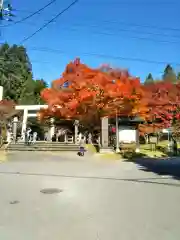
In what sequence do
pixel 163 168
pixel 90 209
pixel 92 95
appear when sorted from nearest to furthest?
pixel 90 209, pixel 163 168, pixel 92 95

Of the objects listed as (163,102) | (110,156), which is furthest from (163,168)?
(163,102)

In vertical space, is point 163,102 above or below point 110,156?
above

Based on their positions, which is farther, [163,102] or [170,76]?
[170,76]

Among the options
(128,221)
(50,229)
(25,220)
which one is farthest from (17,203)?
(128,221)

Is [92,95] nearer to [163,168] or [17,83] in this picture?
[163,168]

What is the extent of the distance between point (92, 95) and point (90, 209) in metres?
19.1

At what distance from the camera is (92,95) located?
2622 cm

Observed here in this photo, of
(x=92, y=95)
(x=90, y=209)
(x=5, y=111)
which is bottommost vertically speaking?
(x=90, y=209)

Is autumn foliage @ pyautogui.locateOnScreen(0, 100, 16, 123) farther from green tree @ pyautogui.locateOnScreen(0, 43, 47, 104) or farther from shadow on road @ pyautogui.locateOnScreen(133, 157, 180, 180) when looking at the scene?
green tree @ pyautogui.locateOnScreen(0, 43, 47, 104)

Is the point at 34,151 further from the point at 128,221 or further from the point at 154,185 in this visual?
the point at 128,221

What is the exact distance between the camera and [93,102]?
26.6 meters

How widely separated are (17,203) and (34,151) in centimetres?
1727

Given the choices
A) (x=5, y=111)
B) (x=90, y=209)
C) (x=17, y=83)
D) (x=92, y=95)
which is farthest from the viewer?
(x=17, y=83)

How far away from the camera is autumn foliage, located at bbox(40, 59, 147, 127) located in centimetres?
2681
